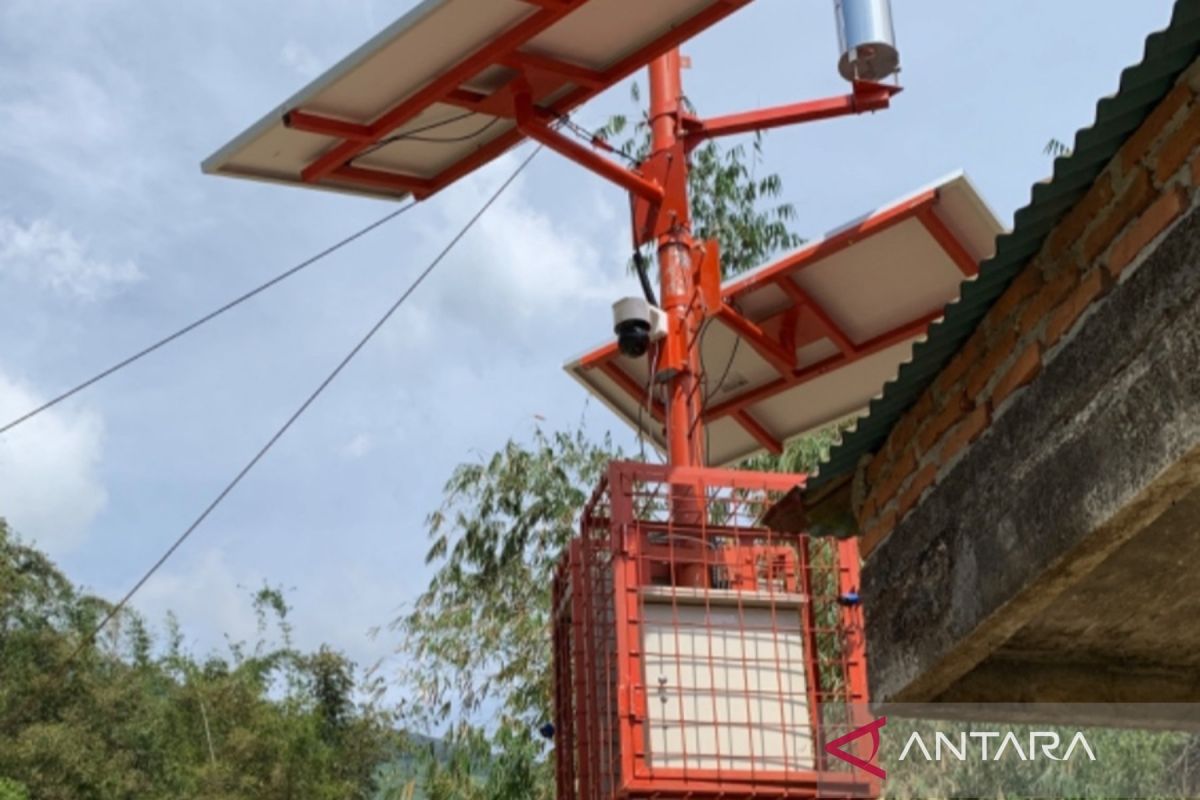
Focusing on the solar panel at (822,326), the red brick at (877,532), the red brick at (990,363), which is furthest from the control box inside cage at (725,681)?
the red brick at (990,363)

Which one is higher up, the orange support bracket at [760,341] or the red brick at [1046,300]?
the orange support bracket at [760,341]

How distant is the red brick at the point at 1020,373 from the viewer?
3.81 meters

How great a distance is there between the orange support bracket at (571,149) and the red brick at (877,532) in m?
4.02

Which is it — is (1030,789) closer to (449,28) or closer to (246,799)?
(449,28)

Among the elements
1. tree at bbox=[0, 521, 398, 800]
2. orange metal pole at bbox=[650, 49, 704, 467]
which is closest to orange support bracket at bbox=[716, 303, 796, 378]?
orange metal pole at bbox=[650, 49, 704, 467]

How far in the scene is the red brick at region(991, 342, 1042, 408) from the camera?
3.81 meters

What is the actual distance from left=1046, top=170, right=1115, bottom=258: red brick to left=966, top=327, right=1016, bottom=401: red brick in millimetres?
247

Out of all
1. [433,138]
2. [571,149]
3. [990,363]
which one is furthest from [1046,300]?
[433,138]

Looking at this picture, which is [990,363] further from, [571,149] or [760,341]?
[760,341]

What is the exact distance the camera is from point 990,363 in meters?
4.04

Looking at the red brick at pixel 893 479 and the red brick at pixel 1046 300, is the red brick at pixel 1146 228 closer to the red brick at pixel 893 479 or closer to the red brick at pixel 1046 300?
the red brick at pixel 1046 300

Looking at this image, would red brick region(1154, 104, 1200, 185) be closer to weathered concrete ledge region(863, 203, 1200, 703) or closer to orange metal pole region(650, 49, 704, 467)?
weathered concrete ledge region(863, 203, 1200, 703)

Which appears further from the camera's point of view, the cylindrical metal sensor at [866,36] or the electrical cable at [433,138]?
the electrical cable at [433,138]

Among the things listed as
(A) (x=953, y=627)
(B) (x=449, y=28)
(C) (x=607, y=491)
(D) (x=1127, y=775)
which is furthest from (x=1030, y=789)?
(A) (x=953, y=627)
